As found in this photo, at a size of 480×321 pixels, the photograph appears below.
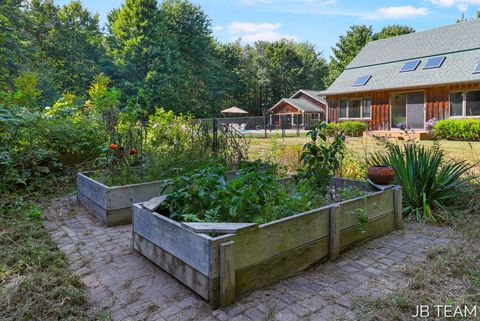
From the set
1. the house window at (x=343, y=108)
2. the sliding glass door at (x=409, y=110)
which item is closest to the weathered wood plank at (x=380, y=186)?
the sliding glass door at (x=409, y=110)

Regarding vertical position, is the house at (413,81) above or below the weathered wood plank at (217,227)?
above

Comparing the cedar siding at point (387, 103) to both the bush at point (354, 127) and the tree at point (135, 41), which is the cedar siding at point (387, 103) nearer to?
the bush at point (354, 127)

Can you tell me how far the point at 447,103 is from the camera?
13328 mm

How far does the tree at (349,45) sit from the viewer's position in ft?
87.9

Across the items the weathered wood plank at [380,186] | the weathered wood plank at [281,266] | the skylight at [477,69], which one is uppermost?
the skylight at [477,69]

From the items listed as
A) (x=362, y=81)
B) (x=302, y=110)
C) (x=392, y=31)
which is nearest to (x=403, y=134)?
(x=362, y=81)

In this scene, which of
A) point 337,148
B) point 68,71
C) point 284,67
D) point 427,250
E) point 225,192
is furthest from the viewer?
point 284,67

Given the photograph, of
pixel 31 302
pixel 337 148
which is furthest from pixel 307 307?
pixel 337 148

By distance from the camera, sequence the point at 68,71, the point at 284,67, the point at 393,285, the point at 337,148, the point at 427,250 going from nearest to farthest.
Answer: the point at 393,285, the point at 427,250, the point at 337,148, the point at 68,71, the point at 284,67

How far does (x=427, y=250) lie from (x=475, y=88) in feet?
41.8

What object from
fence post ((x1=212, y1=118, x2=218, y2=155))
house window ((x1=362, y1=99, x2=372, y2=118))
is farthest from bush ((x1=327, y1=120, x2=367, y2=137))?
fence post ((x1=212, y1=118, x2=218, y2=155))

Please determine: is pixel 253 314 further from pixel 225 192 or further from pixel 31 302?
pixel 31 302

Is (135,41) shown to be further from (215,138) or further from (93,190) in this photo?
(93,190)

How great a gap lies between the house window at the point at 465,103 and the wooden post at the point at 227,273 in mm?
13629
